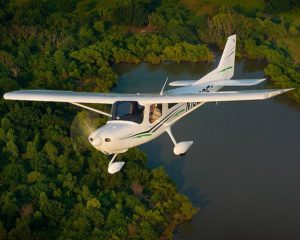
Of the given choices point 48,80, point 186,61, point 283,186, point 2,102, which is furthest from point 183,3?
point 283,186

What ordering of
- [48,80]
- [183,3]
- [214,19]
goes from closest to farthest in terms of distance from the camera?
1. [48,80]
2. [214,19]
3. [183,3]

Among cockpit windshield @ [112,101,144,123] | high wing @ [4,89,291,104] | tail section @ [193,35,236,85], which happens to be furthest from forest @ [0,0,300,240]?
cockpit windshield @ [112,101,144,123]

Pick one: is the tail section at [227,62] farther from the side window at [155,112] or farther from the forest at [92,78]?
the side window at [155,112]

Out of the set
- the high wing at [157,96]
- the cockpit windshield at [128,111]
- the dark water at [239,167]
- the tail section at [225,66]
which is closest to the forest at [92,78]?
the dark water at [239,167]

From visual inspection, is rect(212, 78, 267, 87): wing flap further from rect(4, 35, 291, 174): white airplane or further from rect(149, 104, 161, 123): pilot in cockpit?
rect(149, 104, 161, 123): pilot in cockpit

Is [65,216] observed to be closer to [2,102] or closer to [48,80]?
[2,102]
